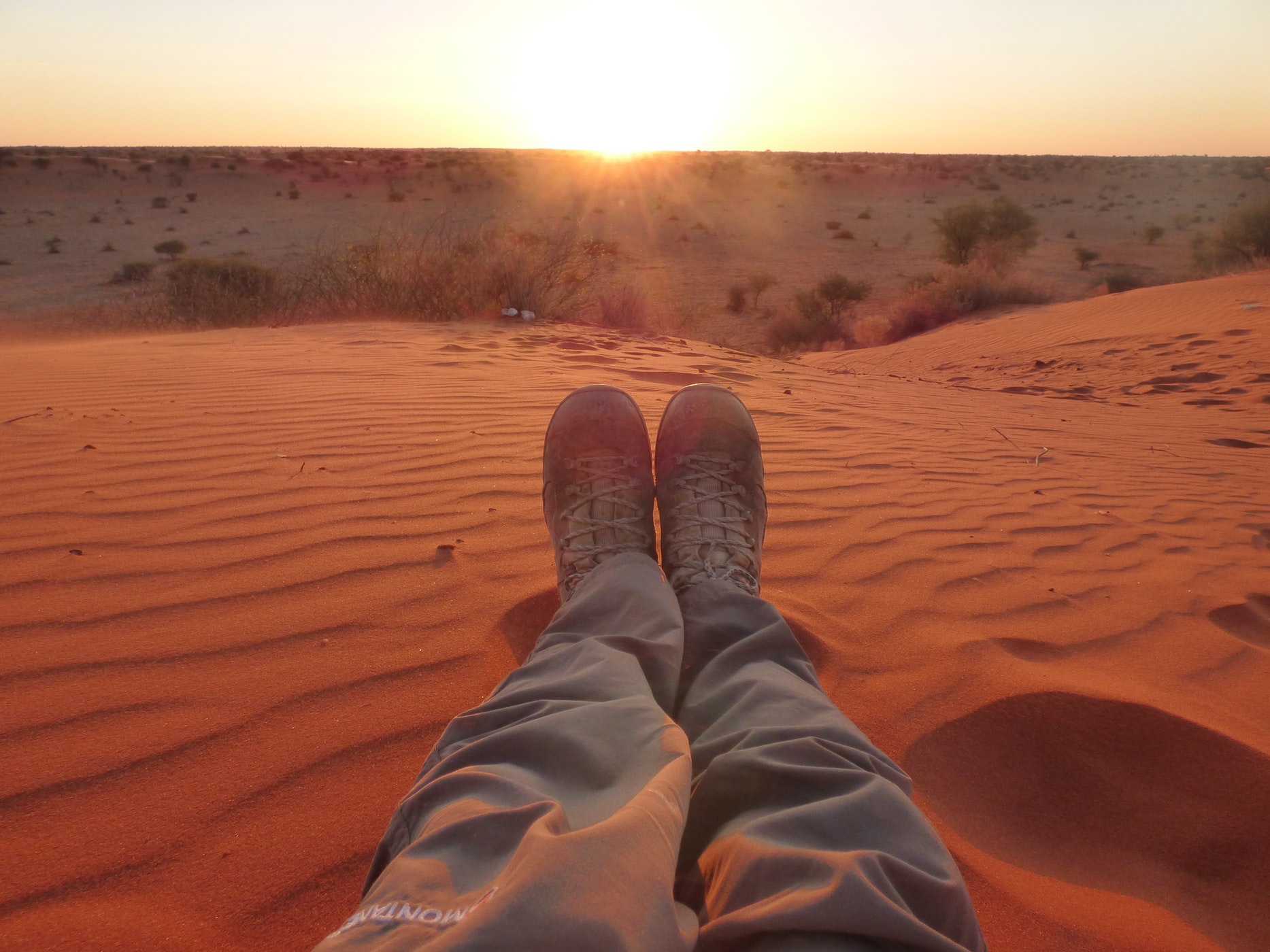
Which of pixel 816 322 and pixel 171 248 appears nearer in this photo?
pixel 816 322

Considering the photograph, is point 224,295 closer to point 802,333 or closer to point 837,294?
point 802,333

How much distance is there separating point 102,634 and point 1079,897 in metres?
1.99

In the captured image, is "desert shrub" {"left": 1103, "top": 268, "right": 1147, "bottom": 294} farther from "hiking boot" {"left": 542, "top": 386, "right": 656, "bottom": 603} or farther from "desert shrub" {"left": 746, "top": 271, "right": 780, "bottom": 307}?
"hiking boot" {"left": 542, "top": 386, "right": 656, "bottom": 603}

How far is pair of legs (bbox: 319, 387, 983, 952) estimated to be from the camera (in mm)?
836

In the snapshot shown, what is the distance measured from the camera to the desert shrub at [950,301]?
12336 millimetres

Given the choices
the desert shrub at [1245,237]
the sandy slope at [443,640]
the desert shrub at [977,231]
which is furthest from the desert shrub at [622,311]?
the desert shrub at [1245,237]

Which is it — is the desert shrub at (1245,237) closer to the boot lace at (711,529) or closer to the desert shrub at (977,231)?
the desert shrub at (977,231)

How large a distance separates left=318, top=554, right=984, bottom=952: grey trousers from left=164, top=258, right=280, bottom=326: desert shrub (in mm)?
8525

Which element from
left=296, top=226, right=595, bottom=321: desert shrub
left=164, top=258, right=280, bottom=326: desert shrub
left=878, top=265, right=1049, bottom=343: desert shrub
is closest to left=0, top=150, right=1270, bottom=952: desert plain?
left=296, top=226, right=595, bottom=321: desert shrub

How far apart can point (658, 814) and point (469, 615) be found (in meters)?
1.11

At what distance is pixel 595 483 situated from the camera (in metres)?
2.40

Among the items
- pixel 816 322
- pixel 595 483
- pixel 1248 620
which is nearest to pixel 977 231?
pixel 816 322

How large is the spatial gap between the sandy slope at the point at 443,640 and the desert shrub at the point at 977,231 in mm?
14728

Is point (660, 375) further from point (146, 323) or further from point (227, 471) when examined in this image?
point (146, 323)
